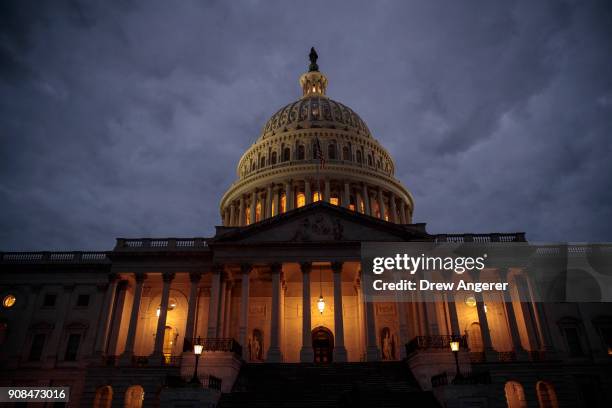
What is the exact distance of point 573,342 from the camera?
39.5m

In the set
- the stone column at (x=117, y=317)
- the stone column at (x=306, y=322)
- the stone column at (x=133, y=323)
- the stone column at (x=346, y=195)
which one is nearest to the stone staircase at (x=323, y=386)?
the stone column at (x=306, y=322)

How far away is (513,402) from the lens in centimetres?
3462

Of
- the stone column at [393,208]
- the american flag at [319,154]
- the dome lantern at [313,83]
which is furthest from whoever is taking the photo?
the dome lantern at [313,83]

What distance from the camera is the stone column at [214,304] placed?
35.7 m

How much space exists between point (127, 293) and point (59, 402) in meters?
10.9

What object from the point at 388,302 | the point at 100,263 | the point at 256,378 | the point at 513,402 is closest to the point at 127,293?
the point at 100,263

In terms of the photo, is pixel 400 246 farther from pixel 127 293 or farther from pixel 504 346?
pixel 127 293

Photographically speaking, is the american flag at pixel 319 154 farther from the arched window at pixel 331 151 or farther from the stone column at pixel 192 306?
the stone column at pixel 192 306

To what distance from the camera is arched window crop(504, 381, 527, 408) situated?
109ft

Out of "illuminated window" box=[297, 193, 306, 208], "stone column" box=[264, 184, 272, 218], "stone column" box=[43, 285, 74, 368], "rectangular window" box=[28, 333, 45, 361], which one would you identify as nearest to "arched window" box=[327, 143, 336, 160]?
"illuminated window" box=[297, 193, 306, 208]

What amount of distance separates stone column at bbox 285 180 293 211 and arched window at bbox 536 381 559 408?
1310 inches

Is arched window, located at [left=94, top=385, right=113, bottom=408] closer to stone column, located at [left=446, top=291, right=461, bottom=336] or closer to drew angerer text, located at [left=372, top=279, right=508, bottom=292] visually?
drew angerer text, located at [left=372, top=279, right=508, bottom=292]

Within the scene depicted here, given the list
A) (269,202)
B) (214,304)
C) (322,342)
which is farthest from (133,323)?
(269,202)

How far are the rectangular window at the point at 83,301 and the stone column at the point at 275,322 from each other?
20121 millimetres
